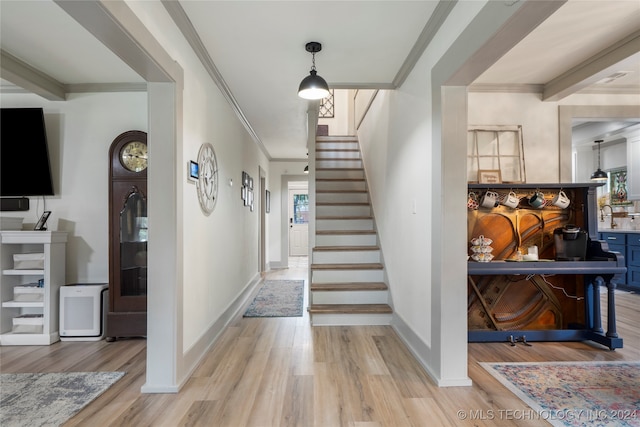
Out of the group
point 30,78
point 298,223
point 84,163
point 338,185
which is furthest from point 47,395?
point 298,223

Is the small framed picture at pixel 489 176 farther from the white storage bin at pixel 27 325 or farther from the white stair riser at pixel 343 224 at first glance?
the white storage bin at pixel 27 325

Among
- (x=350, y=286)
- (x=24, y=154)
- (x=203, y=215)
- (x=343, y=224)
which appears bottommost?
(x=350, y=286)

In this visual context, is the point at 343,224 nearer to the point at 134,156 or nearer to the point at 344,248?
the point at 344,248

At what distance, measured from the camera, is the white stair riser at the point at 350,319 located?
12.0 feet

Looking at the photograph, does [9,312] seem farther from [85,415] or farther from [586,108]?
[586,108]

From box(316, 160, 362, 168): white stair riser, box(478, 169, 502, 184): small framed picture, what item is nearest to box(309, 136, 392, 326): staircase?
box(316, 160, 362, 168): white stair riser

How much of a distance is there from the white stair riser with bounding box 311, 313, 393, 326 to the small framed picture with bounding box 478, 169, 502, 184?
171 cm

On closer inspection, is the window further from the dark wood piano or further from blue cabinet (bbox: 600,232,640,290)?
blue cabinet (bbox: 600,232,640,290)

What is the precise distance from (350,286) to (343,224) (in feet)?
3.91

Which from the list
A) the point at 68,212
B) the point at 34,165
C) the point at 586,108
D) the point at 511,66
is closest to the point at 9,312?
the point at 68,212

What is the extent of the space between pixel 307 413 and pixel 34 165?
3497mm

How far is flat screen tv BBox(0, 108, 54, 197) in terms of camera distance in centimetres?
330

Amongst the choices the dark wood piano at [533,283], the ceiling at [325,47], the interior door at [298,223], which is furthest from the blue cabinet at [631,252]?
the interior door at [298,223]

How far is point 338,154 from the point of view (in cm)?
636
